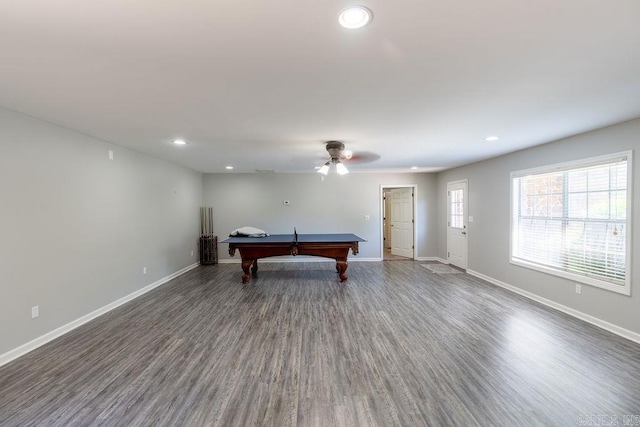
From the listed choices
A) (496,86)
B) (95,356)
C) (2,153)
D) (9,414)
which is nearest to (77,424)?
(9,414)

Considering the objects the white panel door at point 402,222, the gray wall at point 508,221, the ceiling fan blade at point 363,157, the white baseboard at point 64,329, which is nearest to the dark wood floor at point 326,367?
the white baseboard at point 64,329

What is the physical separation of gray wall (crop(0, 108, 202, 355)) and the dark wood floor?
0.39m

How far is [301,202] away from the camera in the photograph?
673 centimetres

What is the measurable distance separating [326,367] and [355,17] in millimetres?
2584

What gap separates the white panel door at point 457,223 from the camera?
223 inches

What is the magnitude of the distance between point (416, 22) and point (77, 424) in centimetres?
324

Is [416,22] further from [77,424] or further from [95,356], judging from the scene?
[95,356]

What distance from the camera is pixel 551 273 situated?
11.9ft

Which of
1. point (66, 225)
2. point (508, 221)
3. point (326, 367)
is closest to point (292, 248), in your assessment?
point (326, 367)

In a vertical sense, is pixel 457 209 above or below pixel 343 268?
above

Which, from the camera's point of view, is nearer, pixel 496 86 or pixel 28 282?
pixel 496 86

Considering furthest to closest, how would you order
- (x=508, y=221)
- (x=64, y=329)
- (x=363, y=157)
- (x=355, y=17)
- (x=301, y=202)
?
1. (x=301, y=202)
2. (x=363, y=157)
3. (x=508, y=221)
4. (x=64, y=329)
5. (x=355, y=17)

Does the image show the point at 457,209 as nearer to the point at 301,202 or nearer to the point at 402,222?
the point at 402,222

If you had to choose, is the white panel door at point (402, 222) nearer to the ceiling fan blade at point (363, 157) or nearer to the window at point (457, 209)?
the window at point (457, 209)
